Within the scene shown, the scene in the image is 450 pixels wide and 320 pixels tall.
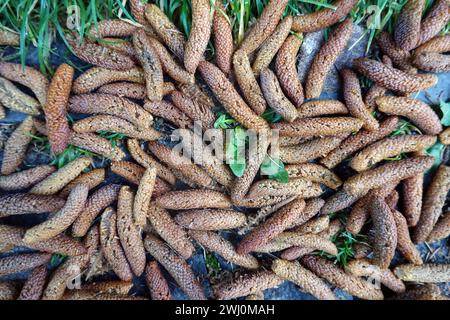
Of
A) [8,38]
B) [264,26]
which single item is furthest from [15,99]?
[264,26]

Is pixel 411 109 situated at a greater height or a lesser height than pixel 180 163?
greater

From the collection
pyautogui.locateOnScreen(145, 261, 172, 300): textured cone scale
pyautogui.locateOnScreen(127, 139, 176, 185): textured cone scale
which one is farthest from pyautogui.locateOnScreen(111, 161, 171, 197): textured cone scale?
pyautogui.locateOnScreen(145, 261, 172, 300): textured cone scale

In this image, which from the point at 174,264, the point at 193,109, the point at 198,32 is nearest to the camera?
the point at 198,32

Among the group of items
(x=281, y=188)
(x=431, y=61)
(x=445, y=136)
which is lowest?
(x=281, y=188)

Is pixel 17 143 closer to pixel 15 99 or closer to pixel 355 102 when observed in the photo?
pixel 15 99

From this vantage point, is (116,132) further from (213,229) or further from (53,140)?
(213,229)

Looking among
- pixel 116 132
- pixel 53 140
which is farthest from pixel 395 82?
pixel 53 140

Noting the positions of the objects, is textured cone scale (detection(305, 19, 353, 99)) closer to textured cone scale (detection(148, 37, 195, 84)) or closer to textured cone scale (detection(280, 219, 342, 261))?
textured cone scale (detection(148, 37, 195, 84))
